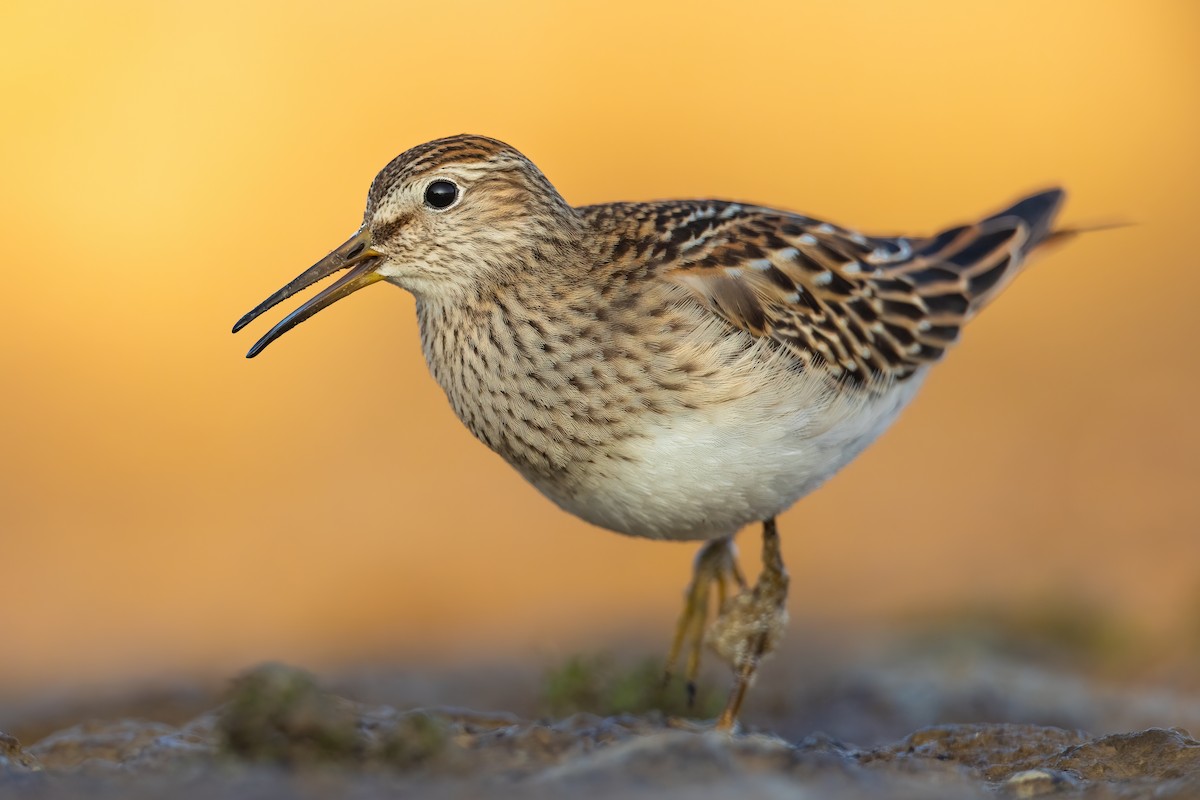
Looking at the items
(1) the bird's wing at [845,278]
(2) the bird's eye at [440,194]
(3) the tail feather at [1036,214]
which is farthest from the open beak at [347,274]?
(3) the tail feather at [1036,214]

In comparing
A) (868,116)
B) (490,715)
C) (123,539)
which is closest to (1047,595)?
(490,715)

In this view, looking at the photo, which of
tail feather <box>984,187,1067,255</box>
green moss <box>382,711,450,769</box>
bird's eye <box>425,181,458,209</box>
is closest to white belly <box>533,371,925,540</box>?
bird's eye <box>425,181,458,209</box>

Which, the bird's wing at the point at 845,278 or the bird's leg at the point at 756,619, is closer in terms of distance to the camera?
the bird's wing at the point at 845,278

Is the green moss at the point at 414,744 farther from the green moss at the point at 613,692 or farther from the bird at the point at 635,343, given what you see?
the green moss at the point at 613,692

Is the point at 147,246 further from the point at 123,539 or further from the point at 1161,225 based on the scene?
the point at 1161,225

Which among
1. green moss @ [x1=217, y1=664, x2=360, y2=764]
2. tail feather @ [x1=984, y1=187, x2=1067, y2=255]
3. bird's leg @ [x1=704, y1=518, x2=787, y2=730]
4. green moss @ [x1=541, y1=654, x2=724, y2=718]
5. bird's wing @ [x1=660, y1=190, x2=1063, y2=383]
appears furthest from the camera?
tail feather @ [x1=984, y1=187, x2=1067, y2=255]

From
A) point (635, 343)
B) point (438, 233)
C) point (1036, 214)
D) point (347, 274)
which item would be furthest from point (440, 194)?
point (1036, 214)

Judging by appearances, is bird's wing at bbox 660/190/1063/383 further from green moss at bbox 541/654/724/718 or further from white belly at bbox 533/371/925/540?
green moss at bbox 541/654/724/718
